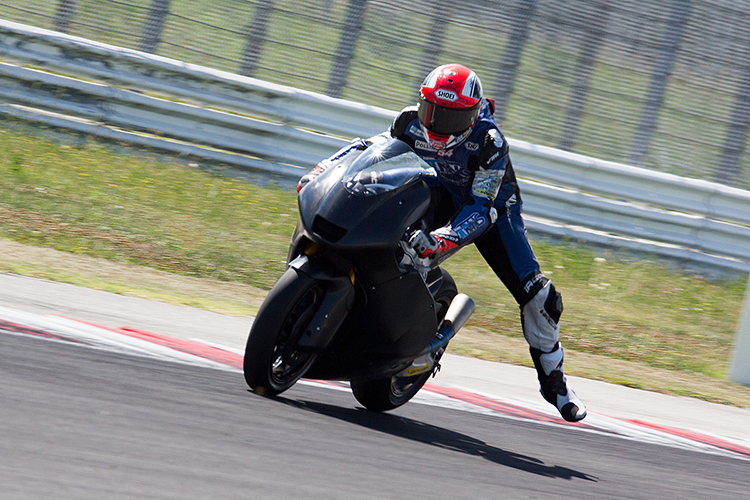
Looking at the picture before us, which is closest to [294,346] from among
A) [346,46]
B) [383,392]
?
[383,392]

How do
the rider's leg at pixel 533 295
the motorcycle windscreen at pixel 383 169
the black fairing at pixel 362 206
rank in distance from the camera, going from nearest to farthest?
the black fairing at pixel 362 206, the motorcycle windscreen at pixel 383 169, the rider's leg at pixel 533 295

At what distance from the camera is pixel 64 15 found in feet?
36.7

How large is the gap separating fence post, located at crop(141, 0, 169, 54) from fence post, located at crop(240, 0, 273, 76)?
1047 millimetres

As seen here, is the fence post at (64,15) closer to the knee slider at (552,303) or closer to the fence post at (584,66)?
the fence post at (584,66)

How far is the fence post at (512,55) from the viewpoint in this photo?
1128 centimetres

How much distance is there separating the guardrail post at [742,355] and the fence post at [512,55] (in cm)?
448

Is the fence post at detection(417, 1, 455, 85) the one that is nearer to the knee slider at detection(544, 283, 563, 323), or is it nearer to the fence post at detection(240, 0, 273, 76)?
the fence post at detection(240, 0, 273, 76)

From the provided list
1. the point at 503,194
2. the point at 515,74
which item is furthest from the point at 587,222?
the point at 503,194

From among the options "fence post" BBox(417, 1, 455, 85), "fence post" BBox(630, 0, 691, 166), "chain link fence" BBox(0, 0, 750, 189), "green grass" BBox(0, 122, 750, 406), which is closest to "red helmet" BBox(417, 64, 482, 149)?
"green grass" BBox(0, 122, 750, 406)

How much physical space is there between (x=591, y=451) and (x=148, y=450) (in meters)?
2.67

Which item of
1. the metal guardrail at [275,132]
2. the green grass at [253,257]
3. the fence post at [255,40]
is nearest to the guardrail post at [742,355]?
the green grass at [253,257]

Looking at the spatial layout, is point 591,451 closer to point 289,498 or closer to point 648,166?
point 289,498

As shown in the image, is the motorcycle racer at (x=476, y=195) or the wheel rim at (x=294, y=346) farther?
the motorcycle racer at (x=476, y=195)

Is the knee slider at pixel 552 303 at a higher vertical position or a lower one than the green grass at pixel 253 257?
higher
